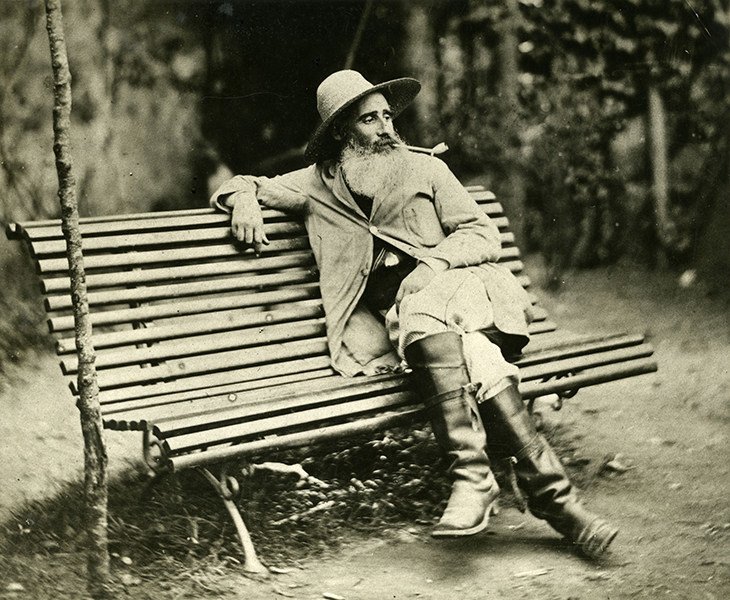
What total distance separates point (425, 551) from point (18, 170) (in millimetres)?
2057

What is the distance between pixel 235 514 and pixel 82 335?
804 mm

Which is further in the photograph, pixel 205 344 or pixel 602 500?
pixel 205 344

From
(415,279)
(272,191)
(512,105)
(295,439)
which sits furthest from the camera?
(512,105)

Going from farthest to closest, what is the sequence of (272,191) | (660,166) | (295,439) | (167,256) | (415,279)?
(660,166) < (272,191) < (167,256) < (415,279) < (295,439)

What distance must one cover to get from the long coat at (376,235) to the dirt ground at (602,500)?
25.9 inches

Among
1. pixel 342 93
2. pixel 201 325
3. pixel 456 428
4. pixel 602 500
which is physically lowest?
pixel 602 500

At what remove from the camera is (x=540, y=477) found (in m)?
3.13

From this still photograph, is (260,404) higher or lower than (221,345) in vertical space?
lower

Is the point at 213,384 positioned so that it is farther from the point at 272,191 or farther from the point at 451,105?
the point at 451,105

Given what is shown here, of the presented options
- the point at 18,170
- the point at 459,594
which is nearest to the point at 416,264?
the point at 459,594

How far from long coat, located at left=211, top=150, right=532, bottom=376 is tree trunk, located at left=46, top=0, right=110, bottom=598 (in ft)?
2.96

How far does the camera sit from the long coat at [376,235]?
3615 mm

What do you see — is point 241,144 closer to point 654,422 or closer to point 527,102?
point 527,102

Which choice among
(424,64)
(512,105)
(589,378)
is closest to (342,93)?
(424,64)
